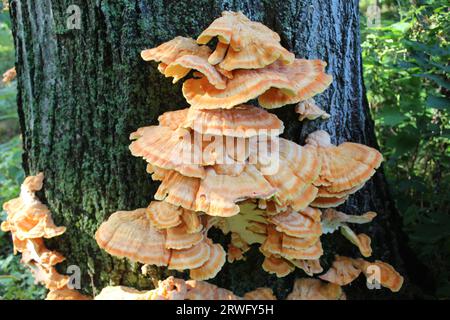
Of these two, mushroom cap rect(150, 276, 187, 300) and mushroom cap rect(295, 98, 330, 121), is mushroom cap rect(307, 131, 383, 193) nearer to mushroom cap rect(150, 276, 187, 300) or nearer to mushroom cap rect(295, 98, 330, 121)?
mushroom cap rect(295, 98, 330, 121)

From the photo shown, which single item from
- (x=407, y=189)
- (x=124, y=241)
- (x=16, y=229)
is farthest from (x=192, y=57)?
(x=407, y=189)

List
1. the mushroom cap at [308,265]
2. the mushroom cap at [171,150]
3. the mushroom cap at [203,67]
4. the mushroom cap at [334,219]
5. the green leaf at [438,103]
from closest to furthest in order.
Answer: the mushroom cap at [203,67], the mushroom cap at [171,150], the mushroom cap at [308,265], the mushroom cap at [334,219], the green leaf at [438,103]

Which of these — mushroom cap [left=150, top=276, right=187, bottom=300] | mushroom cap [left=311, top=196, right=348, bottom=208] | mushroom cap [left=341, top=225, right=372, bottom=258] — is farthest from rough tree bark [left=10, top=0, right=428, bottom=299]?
mushroom cap [left=311, top=196, right=348, bottom=208]

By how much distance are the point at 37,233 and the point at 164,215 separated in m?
1.25

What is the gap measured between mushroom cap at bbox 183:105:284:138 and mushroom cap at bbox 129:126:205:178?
0.11 metres

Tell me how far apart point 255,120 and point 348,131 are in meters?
1.26

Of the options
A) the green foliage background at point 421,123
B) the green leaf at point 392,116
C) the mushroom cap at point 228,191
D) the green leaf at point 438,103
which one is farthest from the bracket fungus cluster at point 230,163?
the green leaf at point 392,116

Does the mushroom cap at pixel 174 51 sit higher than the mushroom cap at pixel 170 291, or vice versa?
the mushroom cap at pixel 174 51

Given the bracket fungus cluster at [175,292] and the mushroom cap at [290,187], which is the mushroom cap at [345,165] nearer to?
the mushroom cap at [290,187]

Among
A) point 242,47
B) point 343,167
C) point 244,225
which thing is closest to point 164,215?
point 244,225

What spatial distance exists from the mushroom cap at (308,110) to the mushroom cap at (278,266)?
40.1 inches

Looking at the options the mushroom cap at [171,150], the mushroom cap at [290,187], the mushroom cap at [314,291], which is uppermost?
the mushroom cap at [171,150]

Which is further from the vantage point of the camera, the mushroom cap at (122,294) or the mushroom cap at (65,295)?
the mushroom cap at (65,295)

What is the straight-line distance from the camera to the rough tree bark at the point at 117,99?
2660 mm
